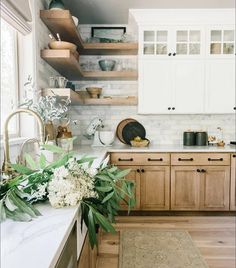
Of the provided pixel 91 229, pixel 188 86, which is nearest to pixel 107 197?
pixel 91 229

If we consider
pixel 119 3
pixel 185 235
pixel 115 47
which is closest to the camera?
pixel 185 235

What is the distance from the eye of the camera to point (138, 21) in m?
3.54

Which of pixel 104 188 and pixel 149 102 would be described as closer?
pixel 104 188

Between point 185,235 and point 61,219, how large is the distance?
2177 millimetres

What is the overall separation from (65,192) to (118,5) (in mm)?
2840

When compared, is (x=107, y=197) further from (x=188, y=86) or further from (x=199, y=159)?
(x=188, y=86)

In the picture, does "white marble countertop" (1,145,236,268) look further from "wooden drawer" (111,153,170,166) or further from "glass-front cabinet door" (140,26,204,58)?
"glass-front cabinet door" (140,26,204,58)

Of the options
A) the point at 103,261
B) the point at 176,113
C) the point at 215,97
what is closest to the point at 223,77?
the point at 215,97

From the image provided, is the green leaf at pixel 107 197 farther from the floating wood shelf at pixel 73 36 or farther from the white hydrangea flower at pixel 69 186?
the floating wood shelf at pixel 73 36

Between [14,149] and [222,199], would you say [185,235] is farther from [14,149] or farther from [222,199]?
[14,149]

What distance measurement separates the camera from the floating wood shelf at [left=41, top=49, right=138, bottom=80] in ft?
8.26

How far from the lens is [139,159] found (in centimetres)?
334

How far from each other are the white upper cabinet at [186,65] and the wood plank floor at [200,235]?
138 centimetres

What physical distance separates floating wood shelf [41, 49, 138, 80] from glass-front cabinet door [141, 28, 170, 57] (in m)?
0.36
